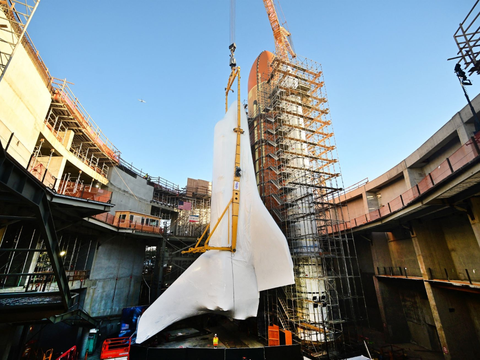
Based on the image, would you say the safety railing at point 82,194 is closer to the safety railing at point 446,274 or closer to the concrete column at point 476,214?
the concrete column at point 476,214

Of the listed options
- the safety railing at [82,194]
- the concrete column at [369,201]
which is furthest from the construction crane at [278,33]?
the safety railing at [82,194]

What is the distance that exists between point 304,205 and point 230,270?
11.8 metres

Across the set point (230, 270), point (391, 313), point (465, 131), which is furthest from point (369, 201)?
point (230, 270)

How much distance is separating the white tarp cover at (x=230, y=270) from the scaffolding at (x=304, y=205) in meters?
7.75

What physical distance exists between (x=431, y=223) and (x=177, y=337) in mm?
20138

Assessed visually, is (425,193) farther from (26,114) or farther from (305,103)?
(26,114)

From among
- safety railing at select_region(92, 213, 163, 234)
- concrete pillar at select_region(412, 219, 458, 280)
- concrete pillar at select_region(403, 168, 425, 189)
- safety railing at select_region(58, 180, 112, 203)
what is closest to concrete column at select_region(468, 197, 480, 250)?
concrete pillar at select_region(412, 219, 458, 280)

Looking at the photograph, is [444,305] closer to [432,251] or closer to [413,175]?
[432,251]

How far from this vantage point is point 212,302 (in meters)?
8.32

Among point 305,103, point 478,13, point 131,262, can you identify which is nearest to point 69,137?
point 131,262

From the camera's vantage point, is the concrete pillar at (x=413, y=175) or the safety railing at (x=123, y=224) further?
the concrete pillar at (x=413, y=175)

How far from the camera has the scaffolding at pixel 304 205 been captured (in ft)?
51.1

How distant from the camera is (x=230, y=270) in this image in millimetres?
8773

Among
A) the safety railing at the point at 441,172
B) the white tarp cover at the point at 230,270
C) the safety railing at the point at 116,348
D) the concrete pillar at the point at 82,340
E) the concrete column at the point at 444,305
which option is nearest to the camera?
the white tarp cover at the point at 230,270
